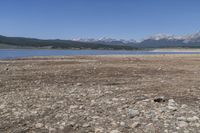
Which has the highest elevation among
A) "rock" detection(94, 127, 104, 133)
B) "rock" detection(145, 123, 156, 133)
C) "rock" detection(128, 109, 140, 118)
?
"rock" detection(128, 109, 140, 118)

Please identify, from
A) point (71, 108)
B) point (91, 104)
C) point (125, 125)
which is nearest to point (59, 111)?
point (71, 108)

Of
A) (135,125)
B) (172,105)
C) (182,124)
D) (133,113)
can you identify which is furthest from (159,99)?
(135,125)

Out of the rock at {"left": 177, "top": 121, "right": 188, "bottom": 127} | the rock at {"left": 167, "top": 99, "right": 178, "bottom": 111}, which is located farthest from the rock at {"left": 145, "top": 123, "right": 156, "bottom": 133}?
the rock at {"left": 167, "top": 99, "right": 178, "bottom": 111}

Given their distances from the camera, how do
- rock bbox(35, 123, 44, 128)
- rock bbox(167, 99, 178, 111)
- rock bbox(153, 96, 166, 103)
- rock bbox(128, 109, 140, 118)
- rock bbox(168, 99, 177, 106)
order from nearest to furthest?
rock bbox(35, 123, 44, 128) < rock bbox(128, 109, 140, 118) < rock bbox(167, 99, 178, 111) < rock bbox(168, 99, 177, 106) < rock bbox(153, 96, 166, 103)

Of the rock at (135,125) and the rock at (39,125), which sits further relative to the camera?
the rock at (39,125)

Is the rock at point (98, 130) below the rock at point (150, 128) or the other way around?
below

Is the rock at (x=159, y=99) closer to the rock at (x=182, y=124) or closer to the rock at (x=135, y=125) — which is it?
the rock at (x=182, y=124)

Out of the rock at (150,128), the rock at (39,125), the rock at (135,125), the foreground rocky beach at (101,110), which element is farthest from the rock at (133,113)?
the rock at (39,125)

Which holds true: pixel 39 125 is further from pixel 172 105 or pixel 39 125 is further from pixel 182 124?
pixel 172 105

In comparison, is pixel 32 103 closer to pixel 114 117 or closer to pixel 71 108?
pixel 71 108

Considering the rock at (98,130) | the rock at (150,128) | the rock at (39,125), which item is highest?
the rock at (150,128)

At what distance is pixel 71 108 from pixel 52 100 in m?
1.60

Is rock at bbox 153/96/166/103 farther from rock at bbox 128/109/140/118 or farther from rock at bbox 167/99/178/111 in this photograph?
rock at bbox 128/109/140/118

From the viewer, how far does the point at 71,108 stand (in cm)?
1063
